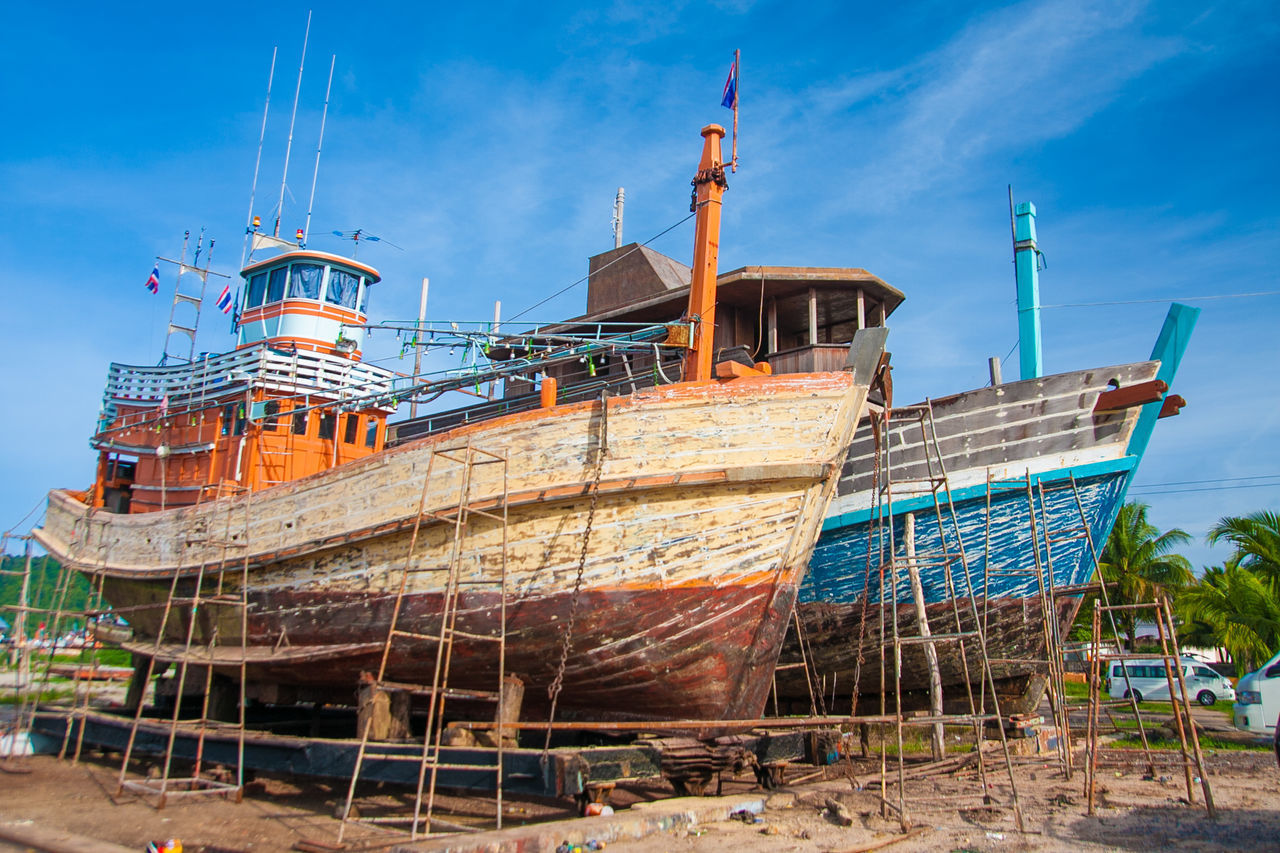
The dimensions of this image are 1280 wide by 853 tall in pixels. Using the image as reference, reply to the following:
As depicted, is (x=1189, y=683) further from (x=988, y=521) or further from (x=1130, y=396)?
(x=988, y=521)

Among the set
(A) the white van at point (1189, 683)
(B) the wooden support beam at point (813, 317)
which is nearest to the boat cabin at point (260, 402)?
(B) the wooden support beam at point (813, 317)

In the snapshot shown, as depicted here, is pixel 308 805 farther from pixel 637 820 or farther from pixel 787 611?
pixel 787 611

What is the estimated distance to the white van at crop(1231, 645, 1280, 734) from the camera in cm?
1204

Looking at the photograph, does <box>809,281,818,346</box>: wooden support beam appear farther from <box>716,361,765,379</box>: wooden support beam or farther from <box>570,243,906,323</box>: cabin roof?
<box>716,361,765,379</box>: wooden support beam

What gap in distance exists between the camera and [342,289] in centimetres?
1309

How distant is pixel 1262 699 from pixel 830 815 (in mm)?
8979

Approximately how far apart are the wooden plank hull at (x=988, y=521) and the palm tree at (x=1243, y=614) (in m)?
10.9

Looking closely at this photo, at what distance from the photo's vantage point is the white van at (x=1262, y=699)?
1204cm

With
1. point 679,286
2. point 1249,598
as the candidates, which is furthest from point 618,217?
point 1249,598

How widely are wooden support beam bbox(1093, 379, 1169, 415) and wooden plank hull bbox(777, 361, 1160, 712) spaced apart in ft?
0.26

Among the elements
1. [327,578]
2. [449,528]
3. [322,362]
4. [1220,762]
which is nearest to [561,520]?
[449,528]

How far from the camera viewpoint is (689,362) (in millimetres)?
8469

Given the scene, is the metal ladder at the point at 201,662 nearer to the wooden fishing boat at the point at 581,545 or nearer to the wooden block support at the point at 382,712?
the wooden fishing boat at the point at 581,545

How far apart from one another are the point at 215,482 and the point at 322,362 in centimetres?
216
